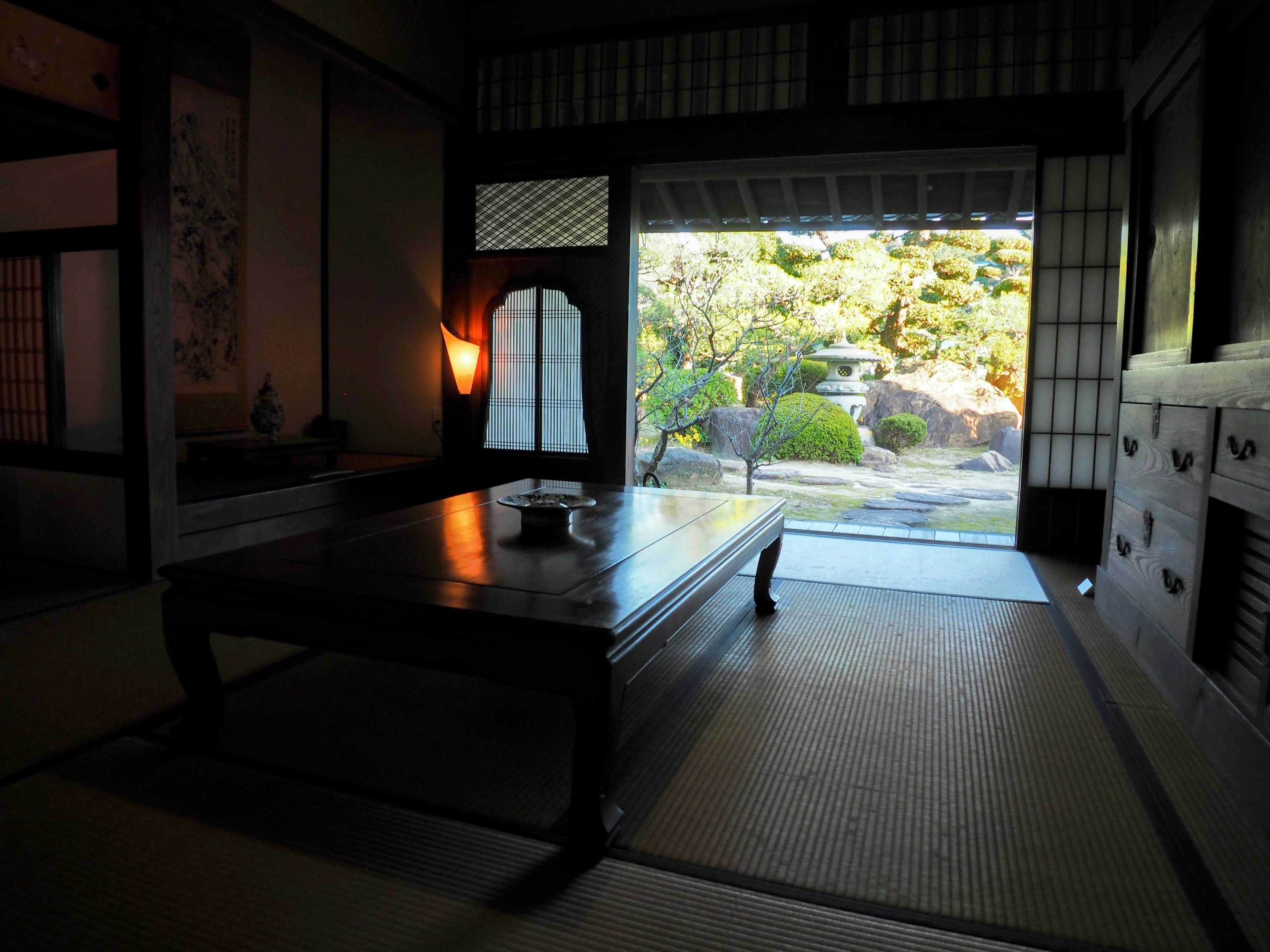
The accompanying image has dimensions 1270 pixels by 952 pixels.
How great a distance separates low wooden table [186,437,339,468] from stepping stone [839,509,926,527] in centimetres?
405

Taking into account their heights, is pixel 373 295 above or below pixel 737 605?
above

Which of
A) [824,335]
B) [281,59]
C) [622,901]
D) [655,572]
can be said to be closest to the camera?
[622,901]

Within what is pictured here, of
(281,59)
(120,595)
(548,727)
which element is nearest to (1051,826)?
(548,727)

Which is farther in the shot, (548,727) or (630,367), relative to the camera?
(630,367)

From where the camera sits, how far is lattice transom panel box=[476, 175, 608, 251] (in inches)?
193

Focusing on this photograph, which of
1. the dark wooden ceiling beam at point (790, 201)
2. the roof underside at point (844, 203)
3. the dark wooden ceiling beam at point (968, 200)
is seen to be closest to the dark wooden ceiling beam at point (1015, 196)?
the roof underside at point (844, 203)

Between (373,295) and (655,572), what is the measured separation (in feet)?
13.2

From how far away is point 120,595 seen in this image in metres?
3.24

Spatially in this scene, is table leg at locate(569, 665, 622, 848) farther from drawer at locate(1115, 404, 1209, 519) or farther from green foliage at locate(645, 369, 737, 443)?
green foliage at locate(645, 369, 737, 443)

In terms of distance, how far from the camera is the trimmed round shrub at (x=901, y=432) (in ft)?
32.4

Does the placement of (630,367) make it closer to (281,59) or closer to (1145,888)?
(281,59)

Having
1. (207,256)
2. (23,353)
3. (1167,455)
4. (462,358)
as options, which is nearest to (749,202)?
(462,358)

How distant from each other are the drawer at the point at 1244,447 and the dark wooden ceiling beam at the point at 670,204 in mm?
4292

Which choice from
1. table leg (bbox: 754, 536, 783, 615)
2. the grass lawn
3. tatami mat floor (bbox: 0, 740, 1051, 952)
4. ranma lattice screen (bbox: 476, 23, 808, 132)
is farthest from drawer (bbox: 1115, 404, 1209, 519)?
the grass lawn
